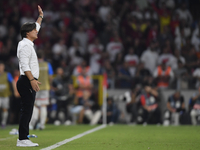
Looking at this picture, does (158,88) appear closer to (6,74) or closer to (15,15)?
(6,74)

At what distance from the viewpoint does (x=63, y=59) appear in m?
A: 17.3

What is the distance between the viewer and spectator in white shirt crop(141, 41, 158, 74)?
1667 centimetres

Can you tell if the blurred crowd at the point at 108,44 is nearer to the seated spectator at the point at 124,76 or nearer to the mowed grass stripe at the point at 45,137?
the seated spectator at the point at 124,76

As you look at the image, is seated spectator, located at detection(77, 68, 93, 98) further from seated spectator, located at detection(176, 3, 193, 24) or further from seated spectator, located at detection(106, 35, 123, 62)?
seated spectator, located at detection(176, 3, 193, 24)

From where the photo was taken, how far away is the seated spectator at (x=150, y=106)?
49.1ft

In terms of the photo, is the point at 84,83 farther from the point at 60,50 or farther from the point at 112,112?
the point at 60,50

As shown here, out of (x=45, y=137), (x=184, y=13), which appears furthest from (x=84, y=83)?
(x=45, y=137)

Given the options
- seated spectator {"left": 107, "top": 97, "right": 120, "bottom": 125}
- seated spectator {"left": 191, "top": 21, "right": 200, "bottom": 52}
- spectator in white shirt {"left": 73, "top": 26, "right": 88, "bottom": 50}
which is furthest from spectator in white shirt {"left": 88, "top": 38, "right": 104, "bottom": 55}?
seated spectator {"left": 191, "top": 21, "right": 200, "bottom": 52}

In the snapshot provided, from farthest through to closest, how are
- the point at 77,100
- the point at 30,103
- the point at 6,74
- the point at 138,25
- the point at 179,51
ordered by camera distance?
1. the point at 138,25
2. the point at 179,51
3. the point at 77,100
4. the point at 6,74
5. the point at 30,103

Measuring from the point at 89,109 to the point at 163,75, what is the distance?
2.96m

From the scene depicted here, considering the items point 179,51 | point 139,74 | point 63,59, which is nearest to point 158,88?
point 139,74

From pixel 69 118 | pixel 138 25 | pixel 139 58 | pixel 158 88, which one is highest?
pixel 138 25

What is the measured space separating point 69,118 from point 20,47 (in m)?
8.97

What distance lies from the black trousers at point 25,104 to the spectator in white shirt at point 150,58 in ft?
33.0
